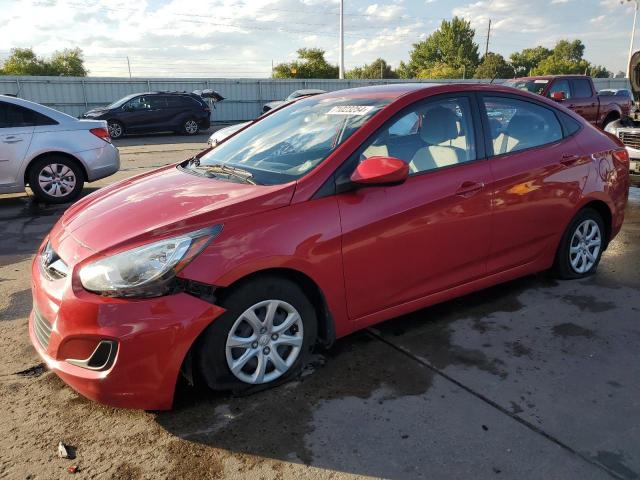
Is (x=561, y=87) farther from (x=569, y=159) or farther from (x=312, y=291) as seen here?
(x=312, y=291)

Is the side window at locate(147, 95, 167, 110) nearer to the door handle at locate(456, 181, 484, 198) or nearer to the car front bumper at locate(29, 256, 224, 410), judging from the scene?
the door handle at locate(456, 181, 484, 198)

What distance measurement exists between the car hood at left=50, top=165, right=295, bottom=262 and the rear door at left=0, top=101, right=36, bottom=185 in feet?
16.1

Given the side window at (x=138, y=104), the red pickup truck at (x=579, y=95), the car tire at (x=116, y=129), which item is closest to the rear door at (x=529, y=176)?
the red pickup truck at (x=579, y=95)

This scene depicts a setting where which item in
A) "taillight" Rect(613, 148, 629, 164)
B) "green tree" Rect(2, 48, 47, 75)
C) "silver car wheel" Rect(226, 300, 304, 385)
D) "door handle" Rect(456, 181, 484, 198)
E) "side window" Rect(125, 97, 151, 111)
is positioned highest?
"green tree" Rect(2, 48, 47, 75)

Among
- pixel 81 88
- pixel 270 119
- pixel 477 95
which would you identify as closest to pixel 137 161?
pixel 270 119

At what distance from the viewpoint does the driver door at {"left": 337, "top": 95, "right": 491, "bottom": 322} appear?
3.04 m

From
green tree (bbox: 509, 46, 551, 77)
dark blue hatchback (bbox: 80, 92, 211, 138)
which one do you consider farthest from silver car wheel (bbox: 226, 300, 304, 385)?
green tree (bbox: 509, 46, 551, 77)

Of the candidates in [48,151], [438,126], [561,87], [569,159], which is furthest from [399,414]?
[561,87]

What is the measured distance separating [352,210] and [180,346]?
3.77ft

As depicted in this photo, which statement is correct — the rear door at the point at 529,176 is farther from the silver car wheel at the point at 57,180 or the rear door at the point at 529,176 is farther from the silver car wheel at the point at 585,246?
the silver car wheel at the point at 57,180

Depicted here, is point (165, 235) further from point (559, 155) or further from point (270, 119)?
point (559, 155)

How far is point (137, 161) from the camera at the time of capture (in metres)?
12.8

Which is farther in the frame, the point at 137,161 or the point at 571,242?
the point at 137,161

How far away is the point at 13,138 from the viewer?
742cm
